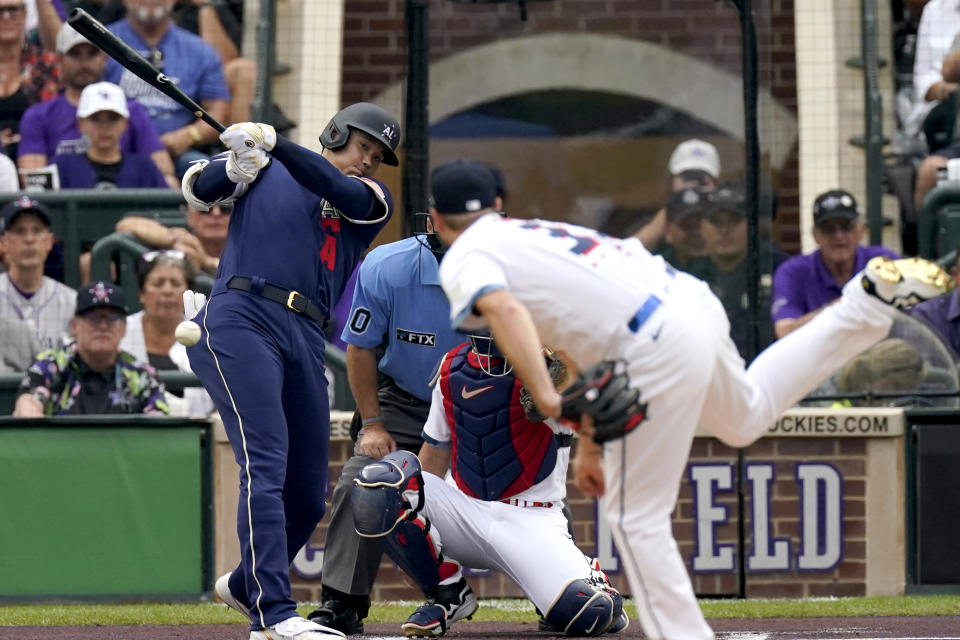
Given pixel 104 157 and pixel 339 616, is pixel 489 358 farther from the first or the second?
pixel 104 157

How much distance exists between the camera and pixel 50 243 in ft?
27.9

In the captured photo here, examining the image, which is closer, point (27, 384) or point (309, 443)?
point (309, 443)

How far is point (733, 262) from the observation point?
314 inches

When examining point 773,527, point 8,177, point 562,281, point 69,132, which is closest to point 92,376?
point 8,177

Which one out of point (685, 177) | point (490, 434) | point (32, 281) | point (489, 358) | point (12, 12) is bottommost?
point (490, 434)

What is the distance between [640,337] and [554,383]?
1543mm

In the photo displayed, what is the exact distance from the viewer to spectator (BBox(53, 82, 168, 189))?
9.13m

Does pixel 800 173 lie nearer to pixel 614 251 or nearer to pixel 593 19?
pixel 593 19

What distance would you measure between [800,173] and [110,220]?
4008 millimetres

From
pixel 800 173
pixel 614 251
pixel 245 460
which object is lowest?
pixel 245 460

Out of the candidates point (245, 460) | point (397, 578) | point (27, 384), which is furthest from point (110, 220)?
point (245, 460)

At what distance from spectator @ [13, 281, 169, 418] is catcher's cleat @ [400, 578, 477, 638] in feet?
8.11

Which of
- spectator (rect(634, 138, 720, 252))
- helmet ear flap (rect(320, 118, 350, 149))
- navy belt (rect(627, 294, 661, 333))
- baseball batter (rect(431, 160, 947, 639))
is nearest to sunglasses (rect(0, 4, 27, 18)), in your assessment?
spectator (rect(634, 138, 720, 252))

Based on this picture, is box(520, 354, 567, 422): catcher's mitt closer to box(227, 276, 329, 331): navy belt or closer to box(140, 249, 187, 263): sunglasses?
box(227, 276, 329, 331): navy belt
